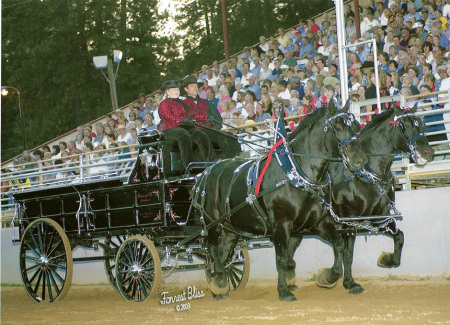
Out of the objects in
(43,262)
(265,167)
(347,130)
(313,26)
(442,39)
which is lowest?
(43,262)

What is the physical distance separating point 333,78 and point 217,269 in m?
6.00

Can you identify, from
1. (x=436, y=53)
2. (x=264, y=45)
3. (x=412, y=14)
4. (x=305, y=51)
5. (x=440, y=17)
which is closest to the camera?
(x=436, y=53)

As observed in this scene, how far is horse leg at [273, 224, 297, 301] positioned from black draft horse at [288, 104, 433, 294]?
0.78 m

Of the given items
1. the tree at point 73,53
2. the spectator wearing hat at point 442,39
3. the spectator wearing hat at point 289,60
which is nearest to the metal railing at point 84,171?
the spectator wearing hat at point 289,60

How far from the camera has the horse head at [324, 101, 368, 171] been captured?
8.12m

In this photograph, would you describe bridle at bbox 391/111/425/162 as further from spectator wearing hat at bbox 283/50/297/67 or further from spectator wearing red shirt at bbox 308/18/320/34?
spectator wearing red shirt at bbox 308/18/320/34

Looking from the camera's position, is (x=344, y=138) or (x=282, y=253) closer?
(x=344, y=138)

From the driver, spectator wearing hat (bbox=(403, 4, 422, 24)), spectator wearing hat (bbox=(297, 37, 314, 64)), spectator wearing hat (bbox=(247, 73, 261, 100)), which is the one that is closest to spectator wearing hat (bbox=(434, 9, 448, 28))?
spectator wearing hat (bbox=(403, 4, 422, 24))

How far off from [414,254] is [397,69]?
454cm

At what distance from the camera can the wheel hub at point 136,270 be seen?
378 inches

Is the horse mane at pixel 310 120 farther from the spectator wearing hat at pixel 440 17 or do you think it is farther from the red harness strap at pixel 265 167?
the spectator wearing hat at pixel 440 17

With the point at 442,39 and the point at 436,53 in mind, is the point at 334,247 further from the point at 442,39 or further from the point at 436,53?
the point at 442,39

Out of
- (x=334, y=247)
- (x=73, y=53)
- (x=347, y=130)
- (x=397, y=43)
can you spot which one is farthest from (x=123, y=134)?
(x=73, y=53)

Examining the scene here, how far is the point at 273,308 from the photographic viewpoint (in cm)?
819
